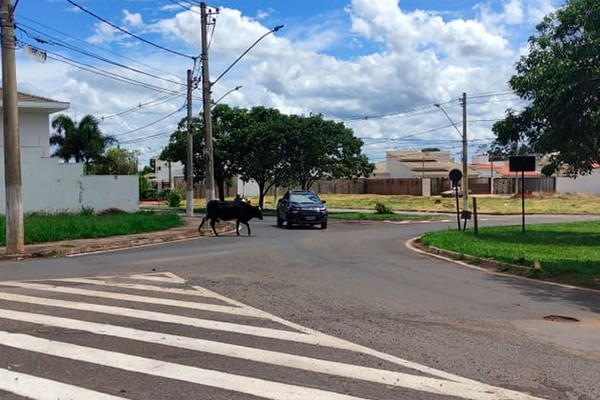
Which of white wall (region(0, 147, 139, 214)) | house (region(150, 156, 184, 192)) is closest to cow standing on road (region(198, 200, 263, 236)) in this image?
white wall (region(0, 147, 139, 214))

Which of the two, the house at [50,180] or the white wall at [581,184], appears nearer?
the house at [50,180]

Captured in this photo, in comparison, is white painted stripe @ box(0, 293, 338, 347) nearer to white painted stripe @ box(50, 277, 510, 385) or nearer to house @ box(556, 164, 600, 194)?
white painted stripe @ box(50, 277, 510, 385)

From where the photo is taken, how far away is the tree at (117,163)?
51438 mm

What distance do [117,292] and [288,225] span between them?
772 inches

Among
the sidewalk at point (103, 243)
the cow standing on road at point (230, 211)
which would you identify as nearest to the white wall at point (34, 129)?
the sidewalk at point (103, 243)

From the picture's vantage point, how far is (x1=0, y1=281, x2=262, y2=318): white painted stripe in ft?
29.3

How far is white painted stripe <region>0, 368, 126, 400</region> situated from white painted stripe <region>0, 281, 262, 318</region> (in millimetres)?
3368

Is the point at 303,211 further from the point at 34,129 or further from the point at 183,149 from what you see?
the point at 183,149

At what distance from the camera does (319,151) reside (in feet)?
142

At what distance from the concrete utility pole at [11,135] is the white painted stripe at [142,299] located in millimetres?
5756

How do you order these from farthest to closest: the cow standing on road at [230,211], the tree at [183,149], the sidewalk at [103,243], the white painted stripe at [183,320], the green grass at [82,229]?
the tree at [183,149] → the cow standing on road at [230,211] → the green grass at [82,229] → the sidewalk at [103,243] → the white painted stripe at [183,320]

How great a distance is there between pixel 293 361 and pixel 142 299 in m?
4.14

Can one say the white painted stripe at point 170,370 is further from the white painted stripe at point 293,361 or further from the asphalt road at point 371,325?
the white painted stripe at point 293,361

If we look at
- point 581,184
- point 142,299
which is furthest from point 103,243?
point 581,184
